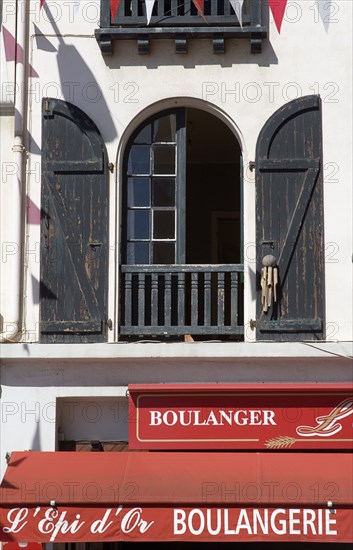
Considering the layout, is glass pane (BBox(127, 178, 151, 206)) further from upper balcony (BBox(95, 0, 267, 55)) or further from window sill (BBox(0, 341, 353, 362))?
window sill (BBox(0, 341, 353, 362))

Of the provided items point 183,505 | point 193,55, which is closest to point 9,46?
point 193,55

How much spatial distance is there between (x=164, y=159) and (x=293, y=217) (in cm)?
164

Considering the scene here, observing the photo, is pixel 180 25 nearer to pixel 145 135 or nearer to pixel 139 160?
pixel 145 135

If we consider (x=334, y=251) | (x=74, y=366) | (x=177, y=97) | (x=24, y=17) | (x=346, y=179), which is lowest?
(x=74, y=366)

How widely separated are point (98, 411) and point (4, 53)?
13.4 ft

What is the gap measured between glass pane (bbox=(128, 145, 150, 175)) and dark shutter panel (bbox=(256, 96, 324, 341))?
1.26 meters

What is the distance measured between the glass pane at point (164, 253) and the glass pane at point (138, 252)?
0.11 m

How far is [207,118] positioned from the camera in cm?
1382

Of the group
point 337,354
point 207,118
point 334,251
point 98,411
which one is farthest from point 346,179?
point 98,411

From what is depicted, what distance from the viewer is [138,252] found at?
472 inches

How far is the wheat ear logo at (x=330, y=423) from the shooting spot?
11109mm

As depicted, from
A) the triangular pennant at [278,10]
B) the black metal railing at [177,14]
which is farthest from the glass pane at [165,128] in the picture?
the triangular pennant at [278,10]

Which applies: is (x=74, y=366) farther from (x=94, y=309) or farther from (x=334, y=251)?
(x=334, y=251)

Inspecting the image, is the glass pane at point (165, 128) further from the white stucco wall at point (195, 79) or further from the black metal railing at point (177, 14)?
the black metal railing at point (177, 14)
